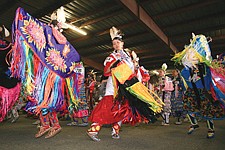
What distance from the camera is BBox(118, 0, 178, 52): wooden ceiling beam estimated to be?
17.7 feet

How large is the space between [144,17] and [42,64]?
4606 millimetres

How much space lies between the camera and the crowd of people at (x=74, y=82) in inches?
92.1

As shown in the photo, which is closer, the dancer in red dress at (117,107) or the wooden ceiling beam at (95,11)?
the dancer in red dress at (117,107)

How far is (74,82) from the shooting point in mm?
2889

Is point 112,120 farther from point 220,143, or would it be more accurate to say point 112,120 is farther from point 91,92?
point 91,92

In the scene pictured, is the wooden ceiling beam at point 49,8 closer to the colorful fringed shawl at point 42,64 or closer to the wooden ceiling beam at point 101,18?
the wooden ceiling beam at point 101,18

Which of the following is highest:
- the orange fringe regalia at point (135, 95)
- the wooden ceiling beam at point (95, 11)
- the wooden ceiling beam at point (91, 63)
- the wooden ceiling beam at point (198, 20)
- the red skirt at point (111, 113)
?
the wooden ceiling beam at point (95, 11)

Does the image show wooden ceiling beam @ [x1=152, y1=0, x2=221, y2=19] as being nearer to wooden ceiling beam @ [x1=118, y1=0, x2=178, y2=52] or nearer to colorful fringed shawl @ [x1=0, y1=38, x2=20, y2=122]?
wooden ceiling beam @ [x1=118, y1=0, x2=178, y2=52]

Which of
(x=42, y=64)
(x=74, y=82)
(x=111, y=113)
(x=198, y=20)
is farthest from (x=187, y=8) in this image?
(x=42, y=64)

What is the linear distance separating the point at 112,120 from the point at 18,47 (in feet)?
4.72

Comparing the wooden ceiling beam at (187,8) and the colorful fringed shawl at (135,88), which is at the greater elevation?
the wooden ceiling beam at (187,8)

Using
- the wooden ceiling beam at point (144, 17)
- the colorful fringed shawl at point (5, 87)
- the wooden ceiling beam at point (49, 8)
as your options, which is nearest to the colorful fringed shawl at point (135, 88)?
the colorful fringed shawl at point (5, 87)

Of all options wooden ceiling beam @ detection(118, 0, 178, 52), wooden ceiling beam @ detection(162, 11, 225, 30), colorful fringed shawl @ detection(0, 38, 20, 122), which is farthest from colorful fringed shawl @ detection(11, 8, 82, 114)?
wooden ceiling beam @ detection(162, 11, 225, 30)

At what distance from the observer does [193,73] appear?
294cm
